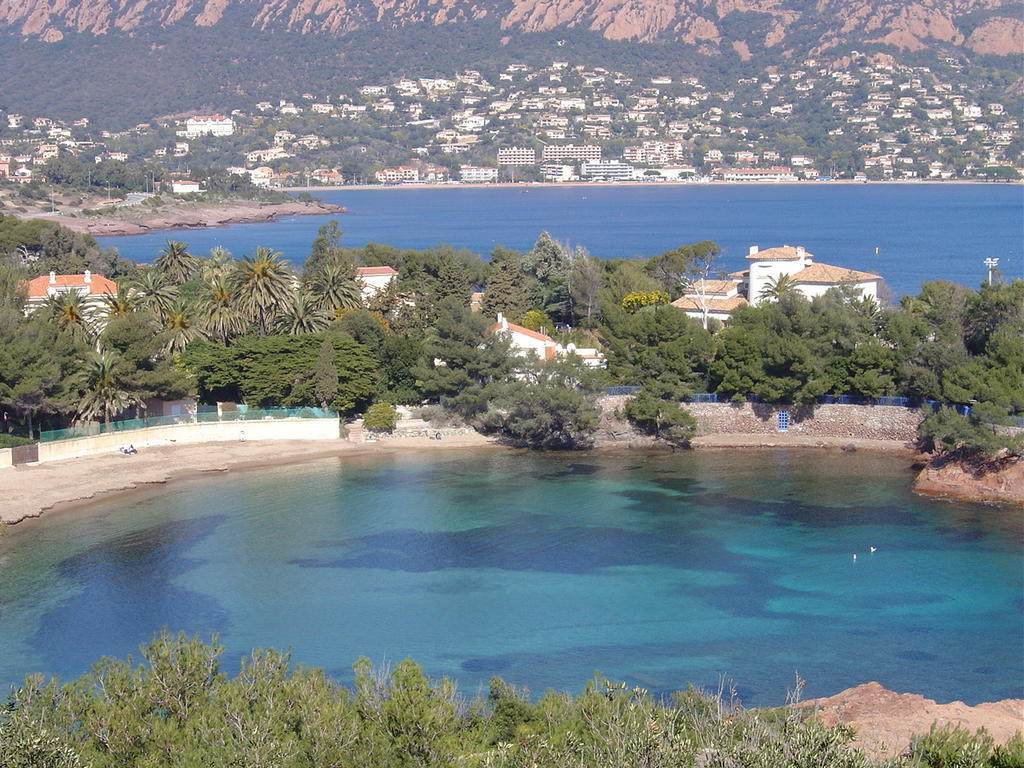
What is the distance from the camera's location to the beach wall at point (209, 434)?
127 ft

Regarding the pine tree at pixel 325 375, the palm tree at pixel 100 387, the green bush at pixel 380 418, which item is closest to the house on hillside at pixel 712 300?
the green bush at pixel 380 418

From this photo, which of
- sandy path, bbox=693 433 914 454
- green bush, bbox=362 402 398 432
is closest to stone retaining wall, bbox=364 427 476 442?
green bush, bbox=362 402 398 432

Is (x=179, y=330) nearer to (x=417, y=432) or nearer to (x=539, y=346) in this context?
(x=417, y=432)

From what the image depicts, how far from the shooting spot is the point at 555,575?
2964 cm

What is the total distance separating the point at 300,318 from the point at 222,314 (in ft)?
9.08

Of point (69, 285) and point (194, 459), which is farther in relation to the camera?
point (69, 285)

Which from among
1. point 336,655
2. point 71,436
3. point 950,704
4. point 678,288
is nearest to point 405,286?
point 678,288

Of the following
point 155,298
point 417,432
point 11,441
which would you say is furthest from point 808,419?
point 11,441

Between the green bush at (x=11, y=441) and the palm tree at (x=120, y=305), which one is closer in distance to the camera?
the green bush at (x=11, y=441)

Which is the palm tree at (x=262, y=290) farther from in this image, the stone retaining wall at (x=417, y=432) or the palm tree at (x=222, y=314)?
the stone retaining wall at (x=417, y=432)

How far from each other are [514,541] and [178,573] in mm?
8358

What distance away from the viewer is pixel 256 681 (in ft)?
57.5

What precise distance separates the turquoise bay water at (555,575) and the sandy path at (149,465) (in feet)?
3.14

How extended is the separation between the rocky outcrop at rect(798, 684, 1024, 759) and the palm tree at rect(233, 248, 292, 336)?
93.6 feet
